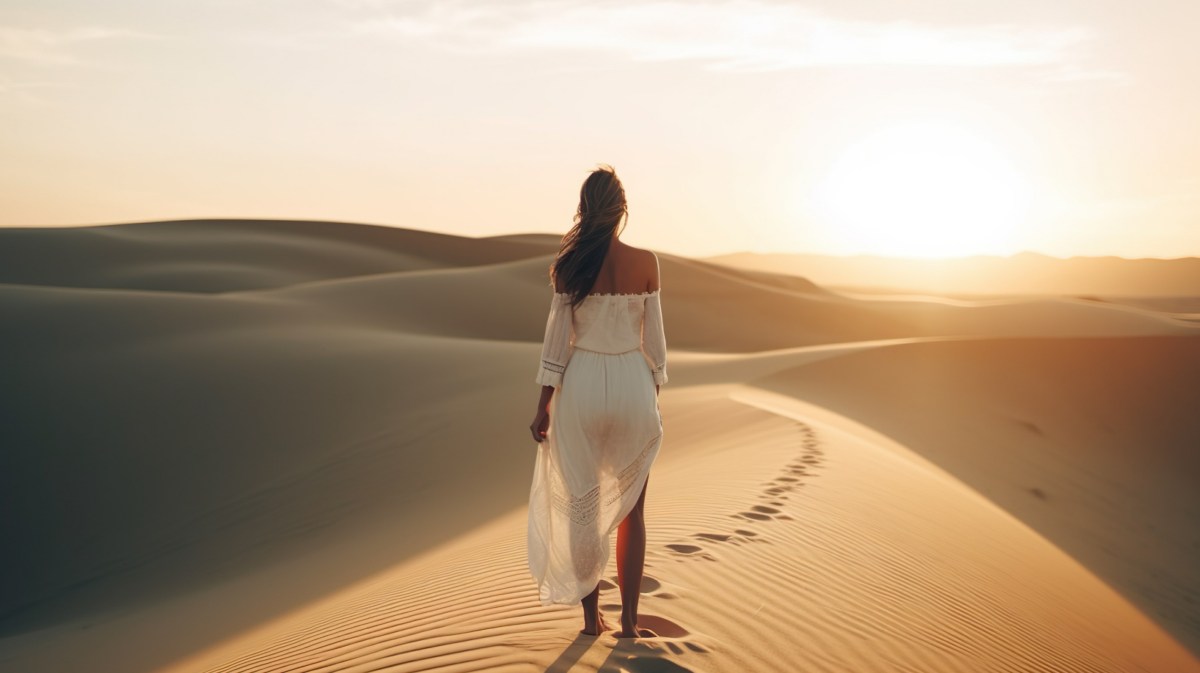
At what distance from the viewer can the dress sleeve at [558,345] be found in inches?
154

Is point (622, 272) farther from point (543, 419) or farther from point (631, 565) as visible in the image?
point (631, 565)

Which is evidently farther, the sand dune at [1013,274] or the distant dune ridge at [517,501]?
the sand dune at [1013,274]

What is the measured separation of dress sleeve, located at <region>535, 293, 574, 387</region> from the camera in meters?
3.91

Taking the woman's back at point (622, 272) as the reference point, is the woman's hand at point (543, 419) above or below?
below

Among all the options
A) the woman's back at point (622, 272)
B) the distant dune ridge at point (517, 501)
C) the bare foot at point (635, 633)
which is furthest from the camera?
the distant dune ridge at point (517, 501)

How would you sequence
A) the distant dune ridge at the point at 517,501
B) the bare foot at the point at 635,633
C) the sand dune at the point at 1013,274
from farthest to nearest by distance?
1. the sand dune at the point at 1013,274
2. the distant dune ridge at the point at 517,501
3. the bare foot at the point at 635,633

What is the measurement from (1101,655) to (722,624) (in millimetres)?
3156

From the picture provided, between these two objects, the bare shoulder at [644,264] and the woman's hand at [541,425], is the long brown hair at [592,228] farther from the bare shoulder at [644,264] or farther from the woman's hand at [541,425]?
the woman's hand at [541,425]

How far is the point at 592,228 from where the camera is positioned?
3.80 meters

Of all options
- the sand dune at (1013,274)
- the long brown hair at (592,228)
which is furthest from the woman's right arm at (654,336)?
the sand dune at (1013,274)

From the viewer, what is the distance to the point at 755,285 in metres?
41.0

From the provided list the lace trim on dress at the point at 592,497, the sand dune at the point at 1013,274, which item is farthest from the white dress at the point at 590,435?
the sand dune at the point at 1013,274

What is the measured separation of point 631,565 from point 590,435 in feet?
1.79

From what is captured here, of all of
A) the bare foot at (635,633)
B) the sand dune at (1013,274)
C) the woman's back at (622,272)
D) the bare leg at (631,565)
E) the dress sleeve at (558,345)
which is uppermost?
the woman's back at (622,272)
